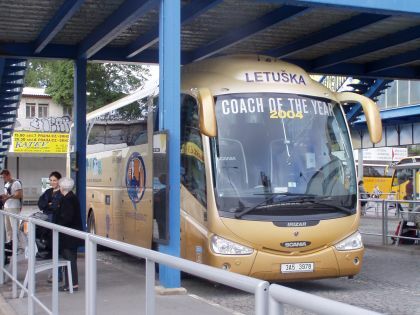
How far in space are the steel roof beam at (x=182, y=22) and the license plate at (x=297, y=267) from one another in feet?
14.1

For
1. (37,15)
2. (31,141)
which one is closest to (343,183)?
(37,15)

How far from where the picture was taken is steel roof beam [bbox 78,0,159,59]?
10.7 meters

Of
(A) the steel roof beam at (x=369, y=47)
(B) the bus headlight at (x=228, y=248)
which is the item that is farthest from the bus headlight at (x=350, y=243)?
(A) the steel roof beam at (x=369, y=47)

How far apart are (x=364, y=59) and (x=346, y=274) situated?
7929 millimetres

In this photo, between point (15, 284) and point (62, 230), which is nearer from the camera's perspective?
point (62, 230)

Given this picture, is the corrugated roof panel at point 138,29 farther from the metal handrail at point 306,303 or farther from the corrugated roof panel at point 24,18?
the metal handrail at point 306,303

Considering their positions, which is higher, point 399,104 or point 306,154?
point 399,104

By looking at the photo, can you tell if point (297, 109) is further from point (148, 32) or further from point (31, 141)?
point (31, 141)

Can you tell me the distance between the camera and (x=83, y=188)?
15008 mm

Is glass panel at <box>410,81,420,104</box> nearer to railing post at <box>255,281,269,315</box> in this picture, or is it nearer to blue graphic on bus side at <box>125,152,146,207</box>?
blue graphic on bus side at <box>125,152,146,207</box>

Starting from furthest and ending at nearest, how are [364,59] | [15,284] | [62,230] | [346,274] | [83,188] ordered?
[364,59] < [83,188] < [346,274] < [15,284] < [62,230]

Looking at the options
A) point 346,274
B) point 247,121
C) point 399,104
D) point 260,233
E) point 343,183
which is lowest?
point 346,274

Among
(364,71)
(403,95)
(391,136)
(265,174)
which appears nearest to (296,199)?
(265,174)

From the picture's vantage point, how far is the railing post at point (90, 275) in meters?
5.46
